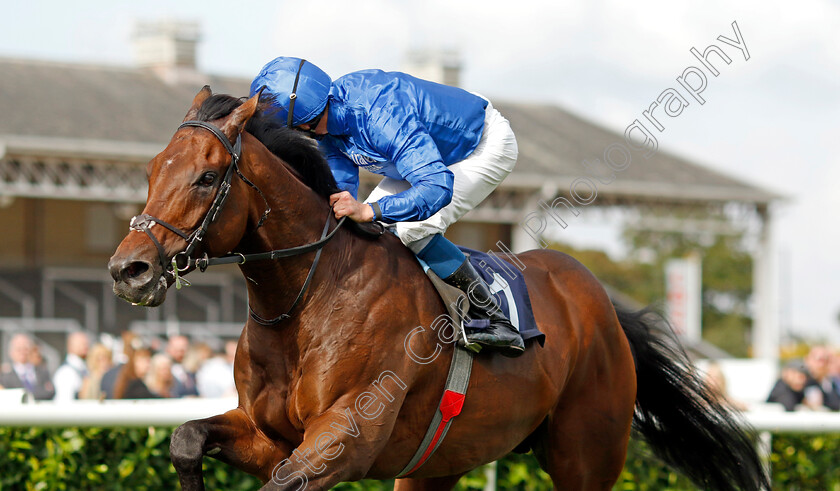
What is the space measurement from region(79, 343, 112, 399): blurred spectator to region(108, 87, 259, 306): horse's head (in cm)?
557

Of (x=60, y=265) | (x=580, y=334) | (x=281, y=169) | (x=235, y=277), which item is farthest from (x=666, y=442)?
(x=60, y=265)

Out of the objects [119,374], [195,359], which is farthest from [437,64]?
[119,374]

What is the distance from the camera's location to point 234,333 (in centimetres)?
1852

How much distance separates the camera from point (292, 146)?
3.46 meters

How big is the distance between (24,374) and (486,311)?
6.52 m

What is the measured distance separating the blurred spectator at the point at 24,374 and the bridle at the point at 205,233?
603cm

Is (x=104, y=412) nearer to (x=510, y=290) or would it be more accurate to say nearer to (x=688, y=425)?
(x=510, y=290)

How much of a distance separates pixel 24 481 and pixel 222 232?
2.52 m

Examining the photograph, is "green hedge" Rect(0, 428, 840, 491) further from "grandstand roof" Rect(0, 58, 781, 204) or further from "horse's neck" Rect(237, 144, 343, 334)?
"grandstand roof" Rect(0, 58, 781, 204)

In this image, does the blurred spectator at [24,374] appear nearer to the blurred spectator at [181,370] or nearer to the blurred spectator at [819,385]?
the blurred spectator at [181,370]

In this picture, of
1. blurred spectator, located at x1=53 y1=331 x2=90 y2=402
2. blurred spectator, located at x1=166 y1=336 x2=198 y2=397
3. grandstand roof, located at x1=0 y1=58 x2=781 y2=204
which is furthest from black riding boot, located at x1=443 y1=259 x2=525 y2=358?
grandstand roof, located at x1=0 y1=58 x2=781 y2=204

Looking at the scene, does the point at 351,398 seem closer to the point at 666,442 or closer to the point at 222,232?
the point at 222,232

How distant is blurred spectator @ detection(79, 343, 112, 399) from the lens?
8.27 metres

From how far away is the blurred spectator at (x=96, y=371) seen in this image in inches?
326
